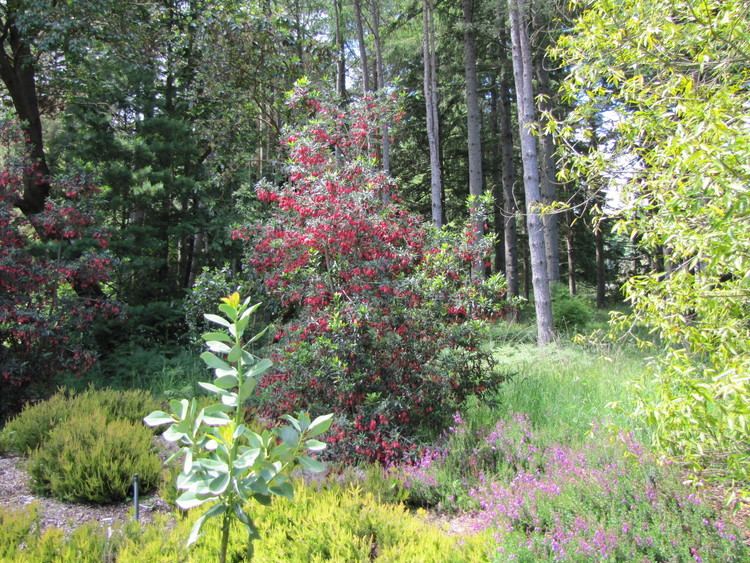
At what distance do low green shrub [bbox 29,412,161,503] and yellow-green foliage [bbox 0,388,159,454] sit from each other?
42 centimetres

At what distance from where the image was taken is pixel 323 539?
2.97m

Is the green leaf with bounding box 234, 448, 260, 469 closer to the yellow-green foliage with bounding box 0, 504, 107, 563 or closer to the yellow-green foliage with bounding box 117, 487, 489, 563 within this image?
the yellow-green foliage with bounding box 117, 487, 489, 563

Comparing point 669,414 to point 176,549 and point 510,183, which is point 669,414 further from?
point 510,183

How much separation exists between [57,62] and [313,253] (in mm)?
7243

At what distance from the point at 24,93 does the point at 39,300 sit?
4.24m

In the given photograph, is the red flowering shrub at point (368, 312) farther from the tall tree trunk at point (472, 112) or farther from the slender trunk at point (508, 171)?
the slender trunk at point (508, 171)

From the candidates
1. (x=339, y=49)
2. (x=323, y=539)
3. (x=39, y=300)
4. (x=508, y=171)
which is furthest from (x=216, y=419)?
(x=508, y=171)

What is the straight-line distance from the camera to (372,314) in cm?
471

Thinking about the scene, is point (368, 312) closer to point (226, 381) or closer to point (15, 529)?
point (15, 529)

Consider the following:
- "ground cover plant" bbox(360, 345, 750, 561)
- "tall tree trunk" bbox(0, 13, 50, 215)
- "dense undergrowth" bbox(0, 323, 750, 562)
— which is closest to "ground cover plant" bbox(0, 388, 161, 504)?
"dense undergrowth" bbox(0, 323, 750, 562)

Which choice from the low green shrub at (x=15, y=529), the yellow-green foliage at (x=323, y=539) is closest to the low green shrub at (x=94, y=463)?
the low green shrub at (x=15, y=529)

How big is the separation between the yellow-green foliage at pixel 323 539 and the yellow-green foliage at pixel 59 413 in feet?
6.87

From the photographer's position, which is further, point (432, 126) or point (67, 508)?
point (432, 126)

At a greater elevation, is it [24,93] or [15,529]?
[24,93]
